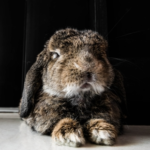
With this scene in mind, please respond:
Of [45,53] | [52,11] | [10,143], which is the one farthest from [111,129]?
[52,11]

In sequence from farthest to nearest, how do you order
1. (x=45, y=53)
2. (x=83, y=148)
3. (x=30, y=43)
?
1. (x=30, y=43)
2. (x=45, y=53)
3. (x=83, y=148)

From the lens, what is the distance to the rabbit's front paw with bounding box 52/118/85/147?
78 cm

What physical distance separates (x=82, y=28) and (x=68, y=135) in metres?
0.96

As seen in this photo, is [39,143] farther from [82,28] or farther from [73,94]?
[82,28]

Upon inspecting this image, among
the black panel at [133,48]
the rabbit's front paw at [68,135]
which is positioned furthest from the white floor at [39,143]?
the black panel at [133,48]

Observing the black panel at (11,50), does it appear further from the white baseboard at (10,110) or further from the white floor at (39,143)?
the white floor at (39,143)

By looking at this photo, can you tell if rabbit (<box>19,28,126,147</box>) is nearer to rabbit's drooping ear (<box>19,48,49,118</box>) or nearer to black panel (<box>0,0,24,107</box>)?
rabbit's drooping ear (<box>19,48,49,118</box>)

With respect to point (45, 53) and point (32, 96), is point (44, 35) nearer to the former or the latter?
point (45, 53)

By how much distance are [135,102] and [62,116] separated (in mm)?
680

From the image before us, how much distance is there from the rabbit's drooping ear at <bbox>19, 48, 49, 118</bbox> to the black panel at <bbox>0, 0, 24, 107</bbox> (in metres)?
0.55

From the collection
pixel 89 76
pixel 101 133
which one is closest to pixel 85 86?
pixel 89 76

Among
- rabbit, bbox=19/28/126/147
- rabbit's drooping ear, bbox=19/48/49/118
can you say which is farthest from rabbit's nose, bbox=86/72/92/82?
Result: rabbit's drooping ear, bbox=19/48/49/118

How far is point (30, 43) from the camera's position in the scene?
1569 millimetres

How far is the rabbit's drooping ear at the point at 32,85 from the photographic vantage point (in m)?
1.03
